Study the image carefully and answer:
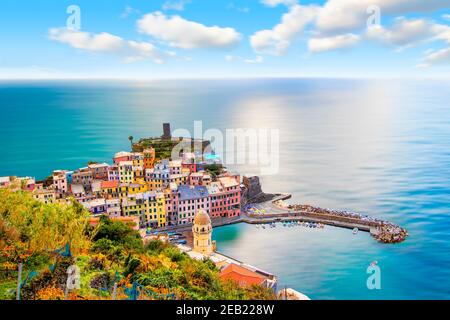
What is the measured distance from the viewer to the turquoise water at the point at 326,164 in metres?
13.9

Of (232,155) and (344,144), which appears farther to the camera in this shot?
(344,144)

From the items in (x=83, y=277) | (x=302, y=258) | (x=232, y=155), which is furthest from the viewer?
(x=232, y=155)

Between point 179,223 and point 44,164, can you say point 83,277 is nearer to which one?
point 179,223

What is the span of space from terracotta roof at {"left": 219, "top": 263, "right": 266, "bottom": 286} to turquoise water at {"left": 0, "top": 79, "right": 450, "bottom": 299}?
7.61ft

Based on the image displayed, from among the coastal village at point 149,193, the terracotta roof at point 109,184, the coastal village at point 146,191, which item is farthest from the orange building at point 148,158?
the terracotta roof at point 109,184

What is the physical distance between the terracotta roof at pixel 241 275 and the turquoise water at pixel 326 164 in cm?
232

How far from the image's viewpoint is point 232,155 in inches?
1216

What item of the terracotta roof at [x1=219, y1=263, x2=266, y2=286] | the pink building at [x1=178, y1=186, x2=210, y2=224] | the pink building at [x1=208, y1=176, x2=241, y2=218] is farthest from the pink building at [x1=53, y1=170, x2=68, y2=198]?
A: the terracotta roof at [x1=219, y1=263, x2=266, y2=286]

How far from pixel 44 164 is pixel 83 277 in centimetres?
2499

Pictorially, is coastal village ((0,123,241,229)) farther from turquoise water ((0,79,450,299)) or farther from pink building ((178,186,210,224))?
turquoise water ((0,79,450,299))

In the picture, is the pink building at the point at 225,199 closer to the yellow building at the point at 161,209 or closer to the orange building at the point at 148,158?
the yellow building at the point at 161,209

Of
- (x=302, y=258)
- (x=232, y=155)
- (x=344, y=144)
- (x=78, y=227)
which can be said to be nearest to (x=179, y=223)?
(x=302, y=258)

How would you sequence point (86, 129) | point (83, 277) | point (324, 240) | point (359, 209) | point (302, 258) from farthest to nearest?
1. point (86, 129)
2. point (359, 209)
3. point (324, 240)
4. point (302, 258)
5. point (83, 277)

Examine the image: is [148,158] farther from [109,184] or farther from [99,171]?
[109,184]
